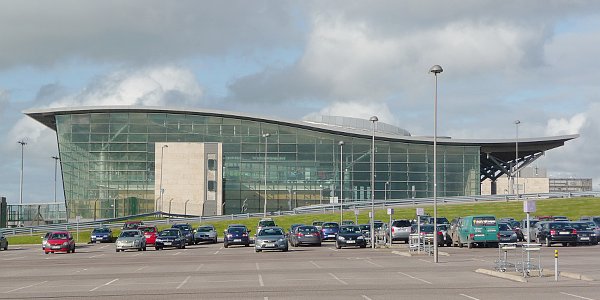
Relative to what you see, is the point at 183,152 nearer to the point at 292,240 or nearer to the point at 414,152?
the point at 414,152

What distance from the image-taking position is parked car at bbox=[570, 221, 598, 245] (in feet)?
159

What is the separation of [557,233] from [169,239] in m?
24.1

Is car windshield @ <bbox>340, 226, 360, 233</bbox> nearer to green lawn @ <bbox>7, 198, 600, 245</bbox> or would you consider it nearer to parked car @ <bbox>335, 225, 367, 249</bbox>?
parked car @ <bbox>335, 225, 367, 249</bbox>

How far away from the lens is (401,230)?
190 feet

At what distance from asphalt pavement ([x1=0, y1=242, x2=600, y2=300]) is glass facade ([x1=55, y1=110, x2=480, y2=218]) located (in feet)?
209

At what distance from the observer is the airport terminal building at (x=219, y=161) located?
103000 millimetres

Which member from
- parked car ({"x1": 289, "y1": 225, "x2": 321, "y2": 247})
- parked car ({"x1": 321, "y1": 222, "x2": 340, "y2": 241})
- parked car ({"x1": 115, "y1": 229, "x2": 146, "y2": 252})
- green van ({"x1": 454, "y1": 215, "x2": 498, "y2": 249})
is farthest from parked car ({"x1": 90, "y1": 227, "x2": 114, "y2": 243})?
green van ({"x1": 454, "y1": 215, "x2": 498, "y2": 249})

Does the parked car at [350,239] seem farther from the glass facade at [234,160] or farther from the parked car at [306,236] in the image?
the glass facade at [234,160]

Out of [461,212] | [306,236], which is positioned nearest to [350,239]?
[306,236]

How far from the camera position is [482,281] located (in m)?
25.1

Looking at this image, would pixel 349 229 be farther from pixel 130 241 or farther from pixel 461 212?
pixel 461 212

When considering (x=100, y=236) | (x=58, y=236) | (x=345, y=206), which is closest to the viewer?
(x=58, y=236)

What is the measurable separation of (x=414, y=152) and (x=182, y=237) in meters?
52.4

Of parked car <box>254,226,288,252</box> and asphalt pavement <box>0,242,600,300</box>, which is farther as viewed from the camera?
parked car <box>254,226,288,252</box>
